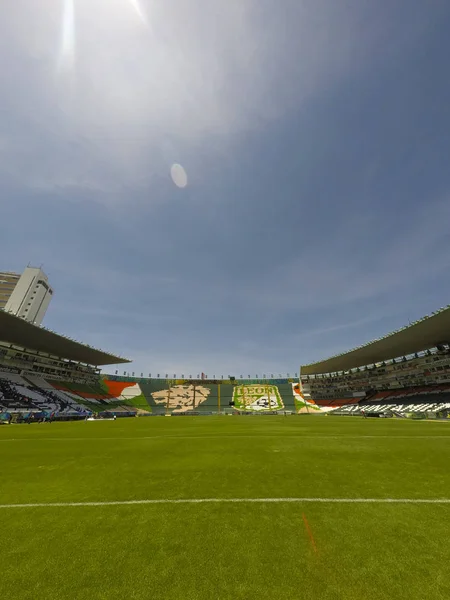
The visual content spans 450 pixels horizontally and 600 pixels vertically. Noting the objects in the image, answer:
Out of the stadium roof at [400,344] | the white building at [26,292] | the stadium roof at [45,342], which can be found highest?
the white building at [26,292]

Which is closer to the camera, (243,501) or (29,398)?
(243,501)

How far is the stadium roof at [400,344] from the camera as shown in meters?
42.8

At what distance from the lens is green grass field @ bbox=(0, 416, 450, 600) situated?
10.1ft

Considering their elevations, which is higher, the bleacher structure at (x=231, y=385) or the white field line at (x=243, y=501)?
the bleacher structure at (x=231, y=385)

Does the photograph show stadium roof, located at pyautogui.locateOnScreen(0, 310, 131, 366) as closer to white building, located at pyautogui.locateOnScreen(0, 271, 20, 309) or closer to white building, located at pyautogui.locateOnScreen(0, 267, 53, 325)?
white building, located at pyautogui.locateOnScreen(0, 267, 53, 325)

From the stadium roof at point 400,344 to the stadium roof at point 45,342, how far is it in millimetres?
59702

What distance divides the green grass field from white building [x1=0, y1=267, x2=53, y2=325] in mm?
112895

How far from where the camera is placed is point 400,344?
5391cm

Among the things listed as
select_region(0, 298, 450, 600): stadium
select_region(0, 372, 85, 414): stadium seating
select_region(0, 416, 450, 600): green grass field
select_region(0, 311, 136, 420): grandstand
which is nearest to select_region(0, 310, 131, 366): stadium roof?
select_region(0, 311, 136, 420): grandstand

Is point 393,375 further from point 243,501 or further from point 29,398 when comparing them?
point 29,398

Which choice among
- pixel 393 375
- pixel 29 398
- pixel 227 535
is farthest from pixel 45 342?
pixel 393 375

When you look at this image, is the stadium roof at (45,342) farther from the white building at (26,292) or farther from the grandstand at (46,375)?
the white building at (26,292)

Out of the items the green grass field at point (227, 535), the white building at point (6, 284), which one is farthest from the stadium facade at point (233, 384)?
the white building at point (6, 284)

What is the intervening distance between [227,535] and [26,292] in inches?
4776
